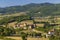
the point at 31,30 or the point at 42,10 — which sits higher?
the point at 31,30

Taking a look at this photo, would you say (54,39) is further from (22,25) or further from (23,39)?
(22,25)

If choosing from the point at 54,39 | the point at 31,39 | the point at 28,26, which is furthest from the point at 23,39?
the point at 28,26

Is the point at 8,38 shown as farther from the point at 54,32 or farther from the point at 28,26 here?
the point at 28,26

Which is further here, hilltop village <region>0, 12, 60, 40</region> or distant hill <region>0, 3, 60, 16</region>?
distant hill <region>0, 3, 60, 16</region>

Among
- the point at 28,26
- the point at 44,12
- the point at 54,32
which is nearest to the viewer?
the point at 54,32

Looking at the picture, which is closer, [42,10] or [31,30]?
[31,30]

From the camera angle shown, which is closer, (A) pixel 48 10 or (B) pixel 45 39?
(B) pixel 45 39

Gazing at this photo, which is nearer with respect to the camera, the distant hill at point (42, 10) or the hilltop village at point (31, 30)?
the hilltop village at point (31, 30)

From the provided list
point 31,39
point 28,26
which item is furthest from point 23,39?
point 28,26

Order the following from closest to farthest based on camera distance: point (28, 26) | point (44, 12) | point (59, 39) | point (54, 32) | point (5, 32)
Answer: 1. point (59, 39)
2. point (5, 32)
3. point (54, 32)
4. point (28, 26)
5. point (44, 12)
